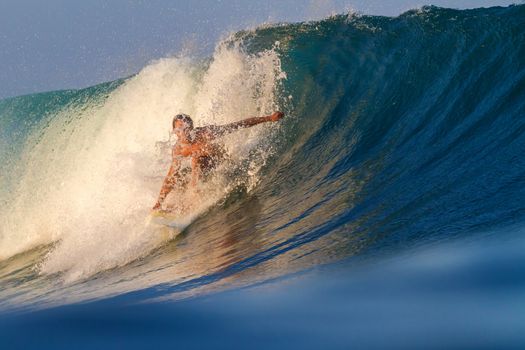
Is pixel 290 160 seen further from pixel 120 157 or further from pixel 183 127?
pixel 120 157

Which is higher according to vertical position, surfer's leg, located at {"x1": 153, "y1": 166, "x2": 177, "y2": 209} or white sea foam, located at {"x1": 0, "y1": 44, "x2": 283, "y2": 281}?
white sea foam, located at {"x1": 0, "y1": 44, "x2": 283, "y2": 281}

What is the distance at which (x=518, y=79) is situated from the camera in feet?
26.7

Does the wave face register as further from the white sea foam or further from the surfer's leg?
the surfer's leg

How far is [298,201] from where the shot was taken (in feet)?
21.1

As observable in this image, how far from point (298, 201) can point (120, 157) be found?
383 cm

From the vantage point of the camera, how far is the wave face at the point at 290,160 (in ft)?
15.7

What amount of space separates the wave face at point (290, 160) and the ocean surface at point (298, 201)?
3 cm

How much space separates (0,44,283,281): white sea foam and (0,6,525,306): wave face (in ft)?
0.10

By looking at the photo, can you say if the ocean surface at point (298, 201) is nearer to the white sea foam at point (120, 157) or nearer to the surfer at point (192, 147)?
the white sea foam at point (120, 157)

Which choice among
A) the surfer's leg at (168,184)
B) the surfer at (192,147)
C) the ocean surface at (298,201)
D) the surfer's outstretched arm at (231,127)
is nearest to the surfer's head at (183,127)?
the surfer at (192,147)

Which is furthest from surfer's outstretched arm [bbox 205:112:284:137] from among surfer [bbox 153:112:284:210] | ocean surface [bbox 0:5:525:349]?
ocean surface [bbox 0:5:525:349]

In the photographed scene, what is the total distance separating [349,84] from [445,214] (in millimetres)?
5283

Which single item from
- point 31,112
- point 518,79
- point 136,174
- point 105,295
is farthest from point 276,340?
point 31,112

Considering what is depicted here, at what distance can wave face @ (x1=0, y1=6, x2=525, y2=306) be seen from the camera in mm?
4773
